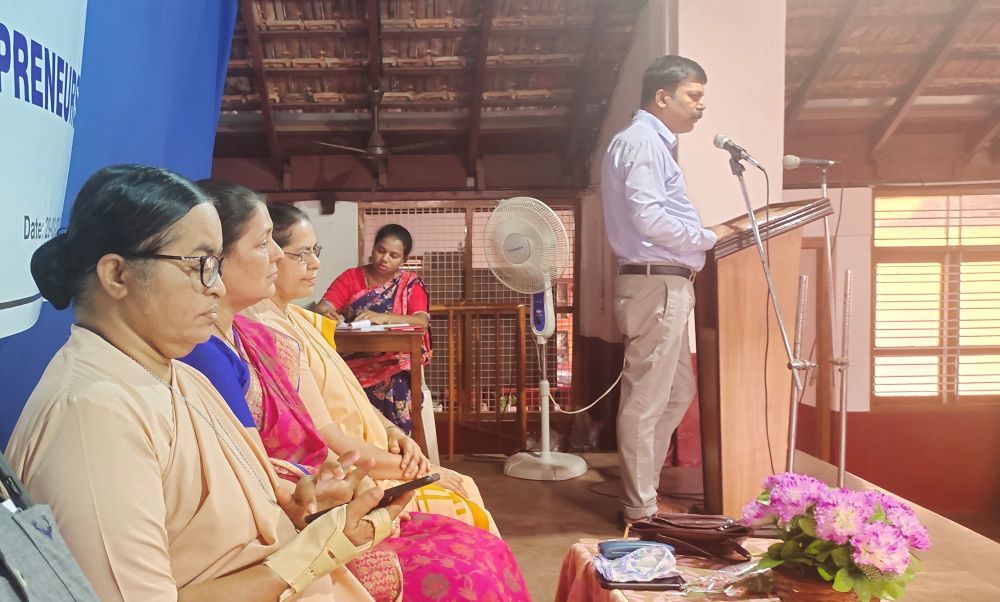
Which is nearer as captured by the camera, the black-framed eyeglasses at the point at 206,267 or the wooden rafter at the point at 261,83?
the black-framed eyeglasses at the point at 206,267

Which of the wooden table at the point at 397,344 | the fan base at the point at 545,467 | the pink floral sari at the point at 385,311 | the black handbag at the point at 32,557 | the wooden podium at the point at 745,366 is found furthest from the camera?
the fan base at the point at 545,467

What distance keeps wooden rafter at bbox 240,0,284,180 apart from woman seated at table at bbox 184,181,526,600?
119 inches

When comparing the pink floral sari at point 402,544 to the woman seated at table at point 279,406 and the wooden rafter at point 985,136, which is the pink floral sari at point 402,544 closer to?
the woman seated at table at point 279,406

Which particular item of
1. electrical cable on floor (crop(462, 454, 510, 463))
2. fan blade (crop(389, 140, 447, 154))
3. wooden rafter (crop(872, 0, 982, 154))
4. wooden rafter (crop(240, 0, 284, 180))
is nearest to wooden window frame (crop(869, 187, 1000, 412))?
wooden rafter (crop(872, 0, 982, 154))

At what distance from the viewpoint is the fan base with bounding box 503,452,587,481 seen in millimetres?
3848

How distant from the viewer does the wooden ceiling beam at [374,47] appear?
13.6 feet

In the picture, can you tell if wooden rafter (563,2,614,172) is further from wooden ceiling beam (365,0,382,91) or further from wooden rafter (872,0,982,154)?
wooden rafter (872,0,982,154)

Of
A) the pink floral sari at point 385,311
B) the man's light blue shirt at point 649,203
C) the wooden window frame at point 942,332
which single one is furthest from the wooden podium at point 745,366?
the wooden window frame at point 942,332

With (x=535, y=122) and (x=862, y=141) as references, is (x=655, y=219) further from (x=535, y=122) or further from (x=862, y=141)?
(x=862, y=141)

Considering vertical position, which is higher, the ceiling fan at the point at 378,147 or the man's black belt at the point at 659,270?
the ceiling fan at the point at 378,147

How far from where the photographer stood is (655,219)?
2.66m

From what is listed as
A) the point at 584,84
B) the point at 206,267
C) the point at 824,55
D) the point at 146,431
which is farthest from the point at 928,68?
the point at 146,431

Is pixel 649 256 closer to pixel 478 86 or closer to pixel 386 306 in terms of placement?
pixel 386 306

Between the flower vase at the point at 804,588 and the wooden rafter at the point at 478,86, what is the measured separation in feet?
11.6
